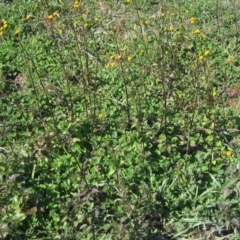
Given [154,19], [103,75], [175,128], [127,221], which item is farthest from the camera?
[154,19]

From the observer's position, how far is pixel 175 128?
405 centimetres

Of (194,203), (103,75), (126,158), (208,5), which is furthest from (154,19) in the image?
(194,203)

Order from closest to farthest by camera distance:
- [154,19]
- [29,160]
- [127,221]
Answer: [127,221] < [29,160] < [154,19]

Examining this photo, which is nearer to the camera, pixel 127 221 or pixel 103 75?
pixel 127 221

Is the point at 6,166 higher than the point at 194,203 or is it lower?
higher

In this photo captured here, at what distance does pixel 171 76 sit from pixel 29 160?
4.38 ft

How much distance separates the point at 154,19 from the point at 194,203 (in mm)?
2487

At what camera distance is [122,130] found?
406cm

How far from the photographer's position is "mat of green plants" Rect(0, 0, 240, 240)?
3.39 metres

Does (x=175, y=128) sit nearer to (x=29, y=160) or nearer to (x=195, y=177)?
(x=195, y=177)

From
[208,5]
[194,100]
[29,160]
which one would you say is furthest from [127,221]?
[208,5]

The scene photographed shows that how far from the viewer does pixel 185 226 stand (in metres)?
3.44

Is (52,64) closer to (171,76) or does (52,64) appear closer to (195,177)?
(171,76)

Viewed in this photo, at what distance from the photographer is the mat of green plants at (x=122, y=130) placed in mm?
3393
